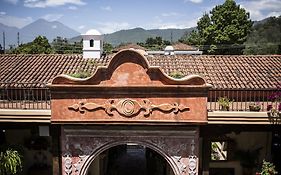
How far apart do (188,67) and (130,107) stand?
20.7ft

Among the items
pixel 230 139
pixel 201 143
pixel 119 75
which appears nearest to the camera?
pixel 119 75

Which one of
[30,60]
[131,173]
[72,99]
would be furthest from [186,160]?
[30,60]

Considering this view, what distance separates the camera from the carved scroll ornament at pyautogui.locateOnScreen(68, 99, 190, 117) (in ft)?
35.2

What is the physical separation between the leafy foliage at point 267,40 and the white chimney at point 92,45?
3238cm

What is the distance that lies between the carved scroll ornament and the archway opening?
4.40 metres

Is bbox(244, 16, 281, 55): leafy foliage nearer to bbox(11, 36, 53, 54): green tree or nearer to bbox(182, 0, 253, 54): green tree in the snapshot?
bbox(182, 0, 253, 54): green tree

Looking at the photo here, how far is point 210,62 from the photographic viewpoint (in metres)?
16.6

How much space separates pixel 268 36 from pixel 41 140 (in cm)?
5049

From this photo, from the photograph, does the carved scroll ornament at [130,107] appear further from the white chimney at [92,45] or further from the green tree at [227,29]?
the green tree at [227,29]

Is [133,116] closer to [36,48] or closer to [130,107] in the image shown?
[130,107]

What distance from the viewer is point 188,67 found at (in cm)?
1616

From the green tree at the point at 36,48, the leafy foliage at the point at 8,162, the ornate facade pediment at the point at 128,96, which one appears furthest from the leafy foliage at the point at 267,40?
the leafy foliage at the point at 8,162

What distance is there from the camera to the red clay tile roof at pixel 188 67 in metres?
14.6

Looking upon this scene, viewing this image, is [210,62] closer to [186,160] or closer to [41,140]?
[186,160]
